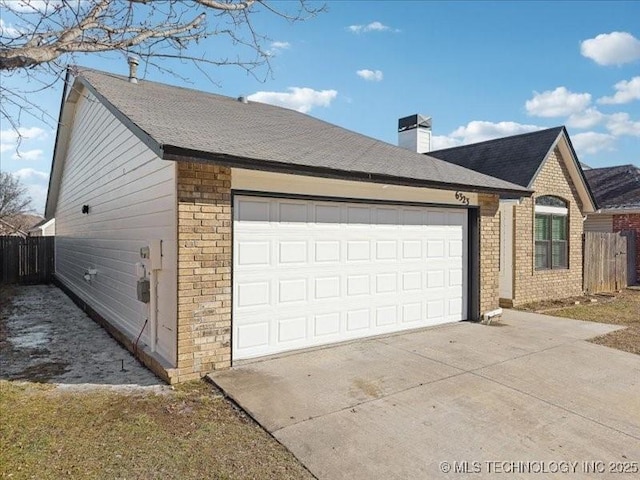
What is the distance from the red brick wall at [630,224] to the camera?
15.9m

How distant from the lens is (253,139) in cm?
610

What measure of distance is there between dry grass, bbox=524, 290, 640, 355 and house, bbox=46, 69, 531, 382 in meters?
2.07

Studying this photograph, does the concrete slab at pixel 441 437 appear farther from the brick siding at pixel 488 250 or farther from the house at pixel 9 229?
the house at pixel 9 229

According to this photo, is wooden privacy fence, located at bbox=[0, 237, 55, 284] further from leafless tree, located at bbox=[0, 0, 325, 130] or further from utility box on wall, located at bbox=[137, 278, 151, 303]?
leafless tree, located at bbox=[0, 0, 325, 130]

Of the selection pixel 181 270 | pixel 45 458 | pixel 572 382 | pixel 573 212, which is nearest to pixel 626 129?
pixel 573 212

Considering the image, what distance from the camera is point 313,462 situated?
10.4ft

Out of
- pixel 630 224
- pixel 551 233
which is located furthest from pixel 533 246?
pixel 630 224

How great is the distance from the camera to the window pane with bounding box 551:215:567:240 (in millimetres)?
12023

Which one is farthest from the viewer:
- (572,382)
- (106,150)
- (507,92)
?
(507,92)

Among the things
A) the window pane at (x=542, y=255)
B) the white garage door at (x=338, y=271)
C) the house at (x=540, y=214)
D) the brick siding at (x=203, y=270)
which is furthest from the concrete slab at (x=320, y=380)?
the window pane at (x=542, y=255)

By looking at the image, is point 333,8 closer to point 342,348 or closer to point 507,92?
point 342,348

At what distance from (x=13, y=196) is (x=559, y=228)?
32.1 meters

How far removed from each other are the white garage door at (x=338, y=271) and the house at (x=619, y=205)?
9180 millimetres

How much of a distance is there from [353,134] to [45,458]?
7.94 metres
